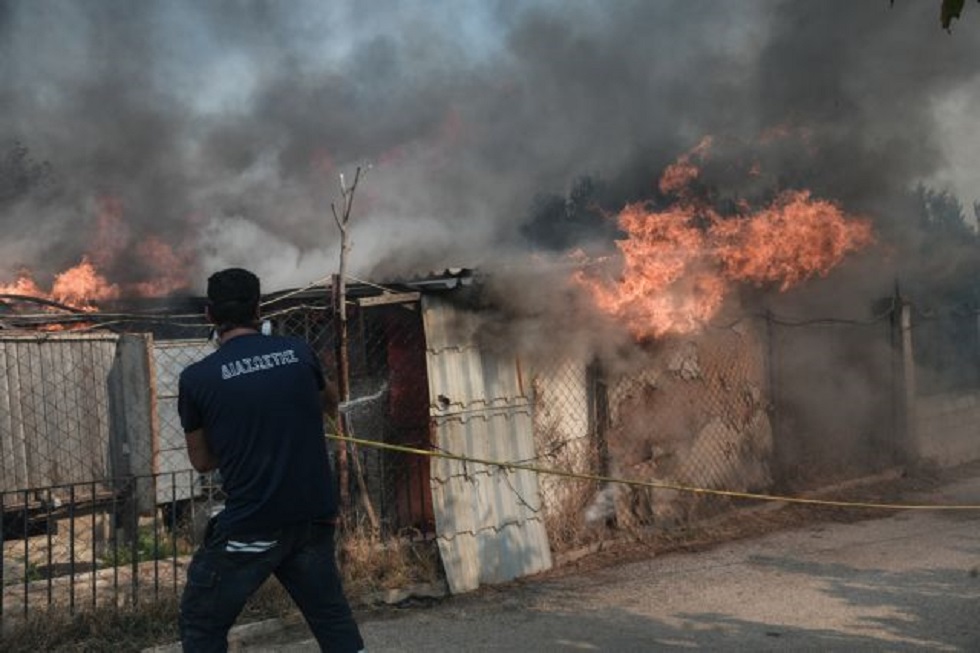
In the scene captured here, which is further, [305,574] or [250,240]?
[250,240]

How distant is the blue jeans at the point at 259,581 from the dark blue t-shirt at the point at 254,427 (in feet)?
0.25

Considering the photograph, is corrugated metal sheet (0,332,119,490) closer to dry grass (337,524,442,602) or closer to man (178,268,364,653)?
dry grass (337,524,442,602)

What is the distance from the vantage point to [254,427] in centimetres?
319

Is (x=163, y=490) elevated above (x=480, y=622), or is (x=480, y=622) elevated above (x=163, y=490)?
(x=163, y=490)

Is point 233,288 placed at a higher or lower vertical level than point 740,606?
higher

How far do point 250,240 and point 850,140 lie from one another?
9553 millimetres

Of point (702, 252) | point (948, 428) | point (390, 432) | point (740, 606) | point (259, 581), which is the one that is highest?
point (702, 252)

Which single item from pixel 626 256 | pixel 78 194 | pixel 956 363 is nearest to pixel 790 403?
pixel 626 256

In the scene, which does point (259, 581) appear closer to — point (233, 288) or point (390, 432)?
point (233, 288)

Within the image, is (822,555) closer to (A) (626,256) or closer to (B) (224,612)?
(A) (626,256)

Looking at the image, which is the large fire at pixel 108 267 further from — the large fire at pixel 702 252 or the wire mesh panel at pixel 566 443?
the large fire at pixel 702 252

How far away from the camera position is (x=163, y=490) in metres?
8.23

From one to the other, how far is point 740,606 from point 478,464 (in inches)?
80.2

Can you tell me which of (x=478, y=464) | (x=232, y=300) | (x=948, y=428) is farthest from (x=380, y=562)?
(x=948, y=428)
